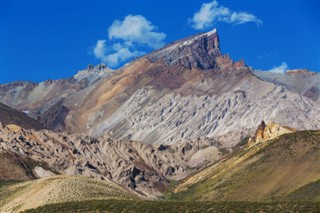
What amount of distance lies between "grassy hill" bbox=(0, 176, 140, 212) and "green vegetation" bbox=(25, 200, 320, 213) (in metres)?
16.5

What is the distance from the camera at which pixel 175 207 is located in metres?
95.8

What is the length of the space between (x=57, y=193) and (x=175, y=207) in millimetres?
34752

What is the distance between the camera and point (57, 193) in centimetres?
12462

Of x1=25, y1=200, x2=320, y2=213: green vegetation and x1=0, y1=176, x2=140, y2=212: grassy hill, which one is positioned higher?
x1=0, y1=176, x2=140, y2=212: grassy hill

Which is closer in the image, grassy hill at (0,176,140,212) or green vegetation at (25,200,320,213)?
green vegetation at (25,200,320,213)

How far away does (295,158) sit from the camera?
194625 mm

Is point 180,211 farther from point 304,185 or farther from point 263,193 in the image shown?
point 263,193

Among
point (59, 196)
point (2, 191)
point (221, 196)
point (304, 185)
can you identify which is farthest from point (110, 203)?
point (221, 196)

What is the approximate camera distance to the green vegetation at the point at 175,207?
3501 inches

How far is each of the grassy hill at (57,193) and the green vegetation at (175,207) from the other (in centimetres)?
1646

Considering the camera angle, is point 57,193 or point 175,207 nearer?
point 175,207

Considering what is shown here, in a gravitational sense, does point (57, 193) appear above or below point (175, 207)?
above

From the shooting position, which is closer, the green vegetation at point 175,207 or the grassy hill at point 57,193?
the green vegetation at point 175,207

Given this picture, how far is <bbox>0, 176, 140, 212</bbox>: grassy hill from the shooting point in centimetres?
12244
